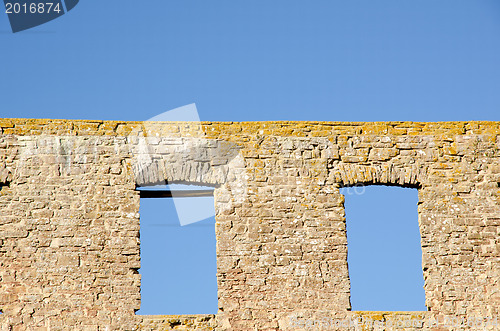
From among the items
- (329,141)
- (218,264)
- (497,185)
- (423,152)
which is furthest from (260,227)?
(497,185)

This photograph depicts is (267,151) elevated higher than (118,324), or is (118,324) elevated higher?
(267,151)

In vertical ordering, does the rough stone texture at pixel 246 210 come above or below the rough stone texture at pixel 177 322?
above

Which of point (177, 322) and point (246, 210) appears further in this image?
point (246, 210)

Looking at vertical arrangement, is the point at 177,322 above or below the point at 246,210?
below

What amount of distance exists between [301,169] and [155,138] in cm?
200

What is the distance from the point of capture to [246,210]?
12000mm

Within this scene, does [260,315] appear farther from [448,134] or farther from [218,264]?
[448,134]

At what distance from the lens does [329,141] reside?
40.7 feet

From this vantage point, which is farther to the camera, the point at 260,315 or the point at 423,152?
the point at 423,152

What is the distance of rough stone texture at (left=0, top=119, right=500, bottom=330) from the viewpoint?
11.5 m

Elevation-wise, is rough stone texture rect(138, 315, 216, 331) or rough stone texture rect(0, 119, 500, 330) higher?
rough stone texture rect(0, 119, 500, 330)

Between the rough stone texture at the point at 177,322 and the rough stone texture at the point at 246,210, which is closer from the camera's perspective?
the rough stone texture at the point at 177,322

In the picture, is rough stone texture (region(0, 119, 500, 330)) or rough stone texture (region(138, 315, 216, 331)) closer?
rough stone texture (region(138, 315, 216, 331))

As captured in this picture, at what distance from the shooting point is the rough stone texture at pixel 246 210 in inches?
452
